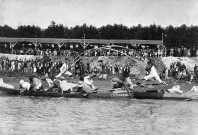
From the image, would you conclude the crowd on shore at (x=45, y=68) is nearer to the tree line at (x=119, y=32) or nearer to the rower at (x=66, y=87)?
the rower at (x=66, y=87)

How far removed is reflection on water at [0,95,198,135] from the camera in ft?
55.9

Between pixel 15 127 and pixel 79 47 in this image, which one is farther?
pixel 79 47

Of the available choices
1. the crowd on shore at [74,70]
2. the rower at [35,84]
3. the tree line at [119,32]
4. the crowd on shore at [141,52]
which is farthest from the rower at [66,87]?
the tree line at [119,32]

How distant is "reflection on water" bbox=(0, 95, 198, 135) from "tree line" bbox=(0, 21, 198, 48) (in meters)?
46.3

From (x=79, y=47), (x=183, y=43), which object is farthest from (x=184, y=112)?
(x=183, y=43)

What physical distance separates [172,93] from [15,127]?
10.9m

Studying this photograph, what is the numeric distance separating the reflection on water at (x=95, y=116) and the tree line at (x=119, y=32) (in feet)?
152

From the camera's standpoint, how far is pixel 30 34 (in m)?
91.2

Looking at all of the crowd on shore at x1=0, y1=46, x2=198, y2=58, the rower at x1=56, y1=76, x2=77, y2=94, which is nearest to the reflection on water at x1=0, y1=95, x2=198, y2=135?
the rower at x1=56, y1=76, x2=77, y2=94

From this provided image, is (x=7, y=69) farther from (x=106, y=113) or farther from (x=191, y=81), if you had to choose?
(x=106, y=113)

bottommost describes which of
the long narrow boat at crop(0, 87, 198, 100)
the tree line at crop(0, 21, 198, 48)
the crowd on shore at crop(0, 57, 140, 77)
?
the long narrow boat at crop(0, 87, 198, 100)

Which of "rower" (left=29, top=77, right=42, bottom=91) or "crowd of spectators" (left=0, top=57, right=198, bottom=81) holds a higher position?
"crowd of spectators" (left=0, top=57, right=198, bottom=81)

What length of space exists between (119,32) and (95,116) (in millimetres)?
63483

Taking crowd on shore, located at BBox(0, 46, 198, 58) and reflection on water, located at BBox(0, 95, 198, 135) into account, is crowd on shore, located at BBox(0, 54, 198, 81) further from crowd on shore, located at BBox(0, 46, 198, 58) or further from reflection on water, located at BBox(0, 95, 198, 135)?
reflection on water, located at BBox(0, 95, 198, 135)
